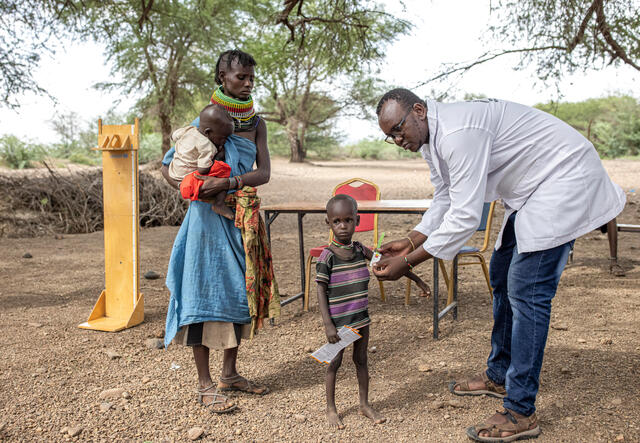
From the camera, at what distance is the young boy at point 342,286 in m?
2.59

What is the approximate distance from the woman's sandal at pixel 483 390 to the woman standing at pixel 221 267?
1121mm

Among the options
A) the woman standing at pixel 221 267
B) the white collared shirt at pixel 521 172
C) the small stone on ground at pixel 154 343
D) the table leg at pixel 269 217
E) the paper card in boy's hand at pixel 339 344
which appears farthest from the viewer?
the table leg at pixel 269 217

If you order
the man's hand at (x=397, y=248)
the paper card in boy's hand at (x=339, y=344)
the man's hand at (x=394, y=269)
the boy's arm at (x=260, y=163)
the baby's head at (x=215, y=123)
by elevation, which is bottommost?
the paper card in boy's hand at (x=339, y=344)

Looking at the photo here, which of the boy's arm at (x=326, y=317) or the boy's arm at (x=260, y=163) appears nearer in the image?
the boy's arm at (x=326, y=317)

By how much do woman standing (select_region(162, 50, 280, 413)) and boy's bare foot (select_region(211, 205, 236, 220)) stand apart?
5cm

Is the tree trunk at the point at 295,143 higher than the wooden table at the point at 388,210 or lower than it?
higher

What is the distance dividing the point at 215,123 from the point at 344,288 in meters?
1.06

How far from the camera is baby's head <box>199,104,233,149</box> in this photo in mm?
2691

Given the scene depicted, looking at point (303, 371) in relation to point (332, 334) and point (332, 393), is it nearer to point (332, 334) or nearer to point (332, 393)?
point (332, 393)

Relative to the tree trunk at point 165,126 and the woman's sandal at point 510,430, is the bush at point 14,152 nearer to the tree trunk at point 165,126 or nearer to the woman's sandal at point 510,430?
the tree trunk at point 165,126

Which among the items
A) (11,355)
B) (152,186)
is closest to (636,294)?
(11,355)

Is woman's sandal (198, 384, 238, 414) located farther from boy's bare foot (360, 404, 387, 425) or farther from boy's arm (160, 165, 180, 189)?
boy's arm (160, 165, 180, 189)

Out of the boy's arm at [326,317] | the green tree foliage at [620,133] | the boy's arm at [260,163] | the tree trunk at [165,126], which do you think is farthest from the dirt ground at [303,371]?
the green tree foliage at [620,133]

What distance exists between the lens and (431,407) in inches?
113
